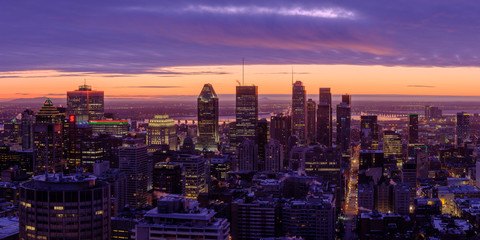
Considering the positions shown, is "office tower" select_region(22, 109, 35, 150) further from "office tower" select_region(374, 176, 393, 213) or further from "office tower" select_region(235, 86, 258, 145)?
"office tower" select_region(374, 176, 393, 213)

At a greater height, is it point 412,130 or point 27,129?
point 27,129

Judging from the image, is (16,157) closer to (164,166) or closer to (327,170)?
(164,166)

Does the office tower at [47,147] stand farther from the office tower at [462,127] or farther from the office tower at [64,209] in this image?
the office tower at [462,127]

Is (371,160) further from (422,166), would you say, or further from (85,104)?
(85,104)

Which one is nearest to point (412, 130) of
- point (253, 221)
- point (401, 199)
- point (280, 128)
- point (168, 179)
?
point (280, 128)

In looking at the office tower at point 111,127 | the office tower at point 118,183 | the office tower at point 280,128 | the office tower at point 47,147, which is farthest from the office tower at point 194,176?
the office tower at point 111,127

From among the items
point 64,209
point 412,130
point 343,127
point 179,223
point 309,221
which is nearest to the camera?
point 64,209
